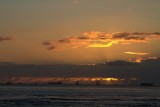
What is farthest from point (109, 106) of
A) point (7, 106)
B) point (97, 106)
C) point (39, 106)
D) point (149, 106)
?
point (7, 106)

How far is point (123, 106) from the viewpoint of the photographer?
252 ft

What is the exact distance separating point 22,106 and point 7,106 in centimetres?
284

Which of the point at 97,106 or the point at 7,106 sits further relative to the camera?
the point at 97,106

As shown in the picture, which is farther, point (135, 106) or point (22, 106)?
point (135, 106)

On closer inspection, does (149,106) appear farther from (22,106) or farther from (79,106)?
(22,106)

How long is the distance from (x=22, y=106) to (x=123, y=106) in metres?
19.9

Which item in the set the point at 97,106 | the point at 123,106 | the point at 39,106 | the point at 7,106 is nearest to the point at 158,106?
the point at 123,106

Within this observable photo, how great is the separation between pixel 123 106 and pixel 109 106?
9.32 ft

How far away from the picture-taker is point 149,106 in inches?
3027

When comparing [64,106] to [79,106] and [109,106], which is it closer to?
[79,106]

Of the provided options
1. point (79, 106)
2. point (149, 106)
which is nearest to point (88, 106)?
point (79, 106)

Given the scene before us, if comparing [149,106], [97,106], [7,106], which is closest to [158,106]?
[149,106]

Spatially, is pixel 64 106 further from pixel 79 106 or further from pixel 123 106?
pixel 123 106

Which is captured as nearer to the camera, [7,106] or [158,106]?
[7,106]
